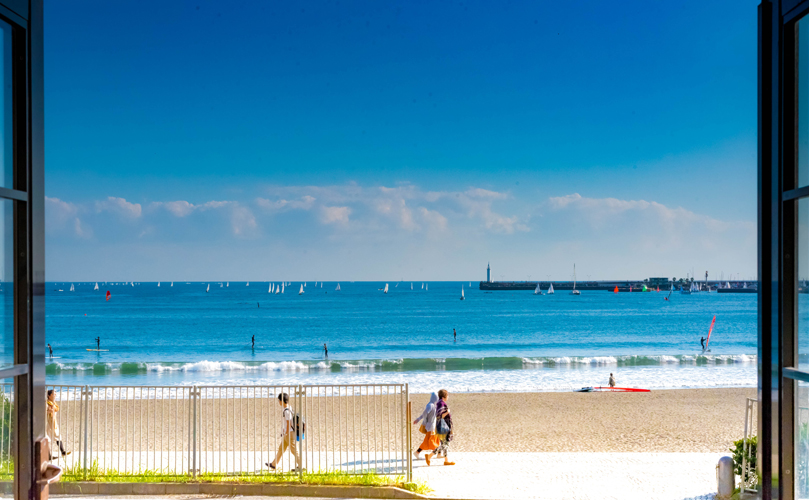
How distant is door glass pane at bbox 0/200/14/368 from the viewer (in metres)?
2.97

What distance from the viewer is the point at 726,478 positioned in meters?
7.89

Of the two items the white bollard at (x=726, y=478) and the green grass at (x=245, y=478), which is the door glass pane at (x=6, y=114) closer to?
the green grass at (x=245, y=478)

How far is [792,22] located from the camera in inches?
124

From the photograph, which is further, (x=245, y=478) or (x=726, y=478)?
(x=245, y=478)

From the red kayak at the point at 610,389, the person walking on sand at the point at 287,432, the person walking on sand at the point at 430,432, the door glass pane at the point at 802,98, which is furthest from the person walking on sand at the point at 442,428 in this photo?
the red kayak at the point at 610,389

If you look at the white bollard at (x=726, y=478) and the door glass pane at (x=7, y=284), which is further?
the white bollard at (x=726, y=478)

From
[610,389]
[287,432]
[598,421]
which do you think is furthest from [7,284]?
[610,389]

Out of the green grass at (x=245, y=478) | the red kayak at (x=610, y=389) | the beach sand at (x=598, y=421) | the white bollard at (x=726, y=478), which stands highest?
the white bollard at (x=726, y=478)

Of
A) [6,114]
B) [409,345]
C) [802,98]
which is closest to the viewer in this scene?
[6,114]

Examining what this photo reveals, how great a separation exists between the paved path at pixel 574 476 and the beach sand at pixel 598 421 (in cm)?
220

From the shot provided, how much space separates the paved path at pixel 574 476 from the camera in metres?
8.45

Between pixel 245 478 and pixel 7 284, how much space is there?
6.41m

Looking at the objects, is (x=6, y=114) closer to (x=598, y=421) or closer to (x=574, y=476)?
(x=574, y=476)

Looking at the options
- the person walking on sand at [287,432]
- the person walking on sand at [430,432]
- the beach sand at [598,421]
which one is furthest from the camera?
the beach sand at [598,421]
